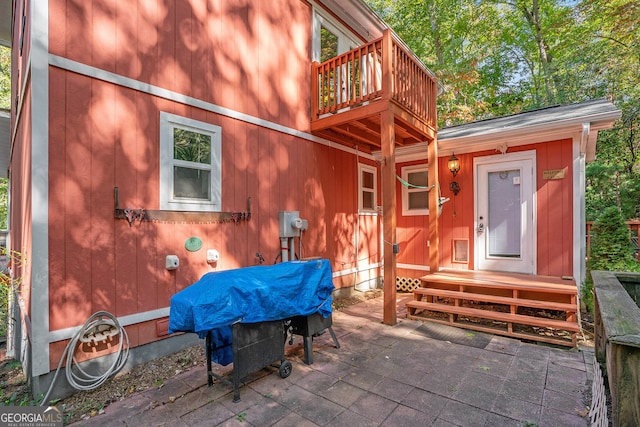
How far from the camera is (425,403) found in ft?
8.29

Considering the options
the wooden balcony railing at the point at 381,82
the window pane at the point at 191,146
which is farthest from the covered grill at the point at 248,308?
the wooden balcony railing at the point at 381,82

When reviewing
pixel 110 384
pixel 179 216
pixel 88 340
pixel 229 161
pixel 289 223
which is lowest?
pixel 110 384

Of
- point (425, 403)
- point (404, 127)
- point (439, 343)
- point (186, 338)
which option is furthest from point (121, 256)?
point (404, 127)

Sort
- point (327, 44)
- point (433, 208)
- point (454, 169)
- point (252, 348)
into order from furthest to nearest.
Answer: point (327, 44), point (454, 169), point (433, 208), point (252, 348)

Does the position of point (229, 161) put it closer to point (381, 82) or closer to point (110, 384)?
point (381, 82)

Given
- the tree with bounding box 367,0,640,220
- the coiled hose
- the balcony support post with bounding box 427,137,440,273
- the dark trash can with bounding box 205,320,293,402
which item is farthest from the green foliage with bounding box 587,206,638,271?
the tree with bounding box 367,0,640,220

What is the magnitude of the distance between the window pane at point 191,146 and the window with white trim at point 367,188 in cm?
359

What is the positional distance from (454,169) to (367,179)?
1881mm

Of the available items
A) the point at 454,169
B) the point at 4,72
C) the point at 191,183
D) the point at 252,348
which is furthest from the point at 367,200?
the point at 4,72

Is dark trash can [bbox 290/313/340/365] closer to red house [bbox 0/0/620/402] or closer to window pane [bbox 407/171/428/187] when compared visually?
red house [bbox 0/0/620/402]

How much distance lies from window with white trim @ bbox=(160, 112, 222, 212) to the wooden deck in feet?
11.1

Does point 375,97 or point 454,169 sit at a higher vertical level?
point 375,97

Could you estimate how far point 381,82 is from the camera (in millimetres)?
4523

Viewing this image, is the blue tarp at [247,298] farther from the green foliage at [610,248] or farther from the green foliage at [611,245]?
the green foliage at [611,245]
